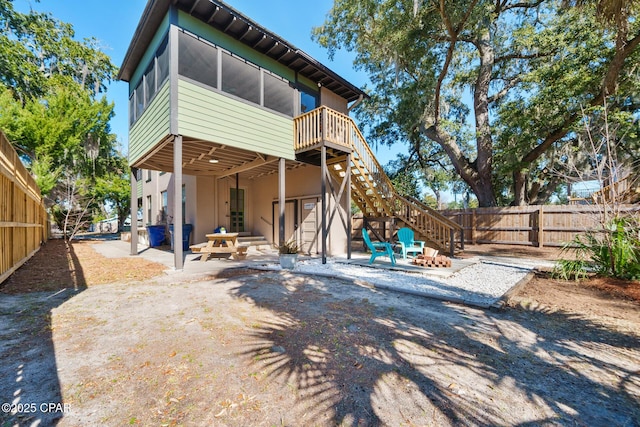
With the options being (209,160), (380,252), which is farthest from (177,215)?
(380,252)

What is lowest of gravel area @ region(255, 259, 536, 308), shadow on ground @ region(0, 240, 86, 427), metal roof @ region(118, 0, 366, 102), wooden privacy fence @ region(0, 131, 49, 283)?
gravel area @ region(255, 259, 536, 308)

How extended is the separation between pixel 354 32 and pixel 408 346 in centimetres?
1429

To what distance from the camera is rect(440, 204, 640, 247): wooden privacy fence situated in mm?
10367

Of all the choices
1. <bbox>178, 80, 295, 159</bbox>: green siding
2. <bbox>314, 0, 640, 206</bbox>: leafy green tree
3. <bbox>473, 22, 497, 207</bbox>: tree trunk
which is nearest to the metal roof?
<bbox>178, 80, 295, 159</bbox>: green siding

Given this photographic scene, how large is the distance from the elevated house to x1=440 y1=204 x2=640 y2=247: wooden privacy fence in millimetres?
5108

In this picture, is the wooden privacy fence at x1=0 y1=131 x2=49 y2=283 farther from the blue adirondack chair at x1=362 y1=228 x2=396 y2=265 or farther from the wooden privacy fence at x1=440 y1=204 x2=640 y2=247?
the wooden privacy fence at x1=440 y1=204 x2=640 y2=247

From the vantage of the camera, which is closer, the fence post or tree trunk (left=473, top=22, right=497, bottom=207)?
the fence post

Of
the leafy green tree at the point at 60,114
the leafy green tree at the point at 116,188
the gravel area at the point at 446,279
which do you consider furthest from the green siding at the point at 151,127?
the leafy green tree at the point at 116,188

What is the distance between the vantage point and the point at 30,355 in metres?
2.49

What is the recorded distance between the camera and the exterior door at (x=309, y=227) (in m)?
9.63

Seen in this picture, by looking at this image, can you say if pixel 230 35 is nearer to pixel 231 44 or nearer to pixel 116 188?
pixel 231 44

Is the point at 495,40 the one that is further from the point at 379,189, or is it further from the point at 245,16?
the point at 245,16

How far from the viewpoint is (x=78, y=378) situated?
2154 mm

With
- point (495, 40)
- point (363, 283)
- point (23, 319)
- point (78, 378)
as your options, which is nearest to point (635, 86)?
point (495, 40)
